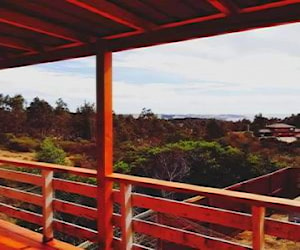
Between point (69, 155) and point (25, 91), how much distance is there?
3.06 metres

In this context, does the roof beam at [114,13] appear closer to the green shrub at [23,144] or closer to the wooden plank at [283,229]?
the wooden plank at [283,229]

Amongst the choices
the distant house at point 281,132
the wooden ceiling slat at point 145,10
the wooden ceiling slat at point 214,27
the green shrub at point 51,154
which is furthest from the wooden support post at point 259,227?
the green shrub at point 51,154

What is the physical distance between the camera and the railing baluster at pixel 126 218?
2771mm

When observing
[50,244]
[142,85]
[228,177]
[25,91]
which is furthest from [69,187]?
[142,85]

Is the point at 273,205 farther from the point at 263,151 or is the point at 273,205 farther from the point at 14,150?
the point at 14,150

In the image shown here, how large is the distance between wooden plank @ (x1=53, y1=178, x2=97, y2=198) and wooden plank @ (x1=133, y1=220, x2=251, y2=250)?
52 centimetres

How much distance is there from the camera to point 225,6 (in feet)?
6.72

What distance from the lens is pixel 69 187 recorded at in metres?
3.31

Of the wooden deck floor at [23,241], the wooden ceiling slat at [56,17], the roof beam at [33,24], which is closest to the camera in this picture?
the wooden ceiling slat at [56,17]

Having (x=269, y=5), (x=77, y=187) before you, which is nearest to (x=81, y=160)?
(x=77, y=187)

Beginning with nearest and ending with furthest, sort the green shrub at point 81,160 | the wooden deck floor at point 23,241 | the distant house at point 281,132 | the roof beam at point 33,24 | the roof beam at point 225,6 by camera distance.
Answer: the roof beam at point 225,6 → the roof beam at point 33,24 → the wooden deck floor at point 23,241 → the distant house at point 281,132 → the green shrub at point 81,160

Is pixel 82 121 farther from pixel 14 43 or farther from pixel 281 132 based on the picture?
pixel 14 43

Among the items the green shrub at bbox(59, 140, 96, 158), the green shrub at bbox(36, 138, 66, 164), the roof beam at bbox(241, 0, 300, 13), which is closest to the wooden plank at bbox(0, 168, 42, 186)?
the roof beam at bbox(241, 0, 300, 13)

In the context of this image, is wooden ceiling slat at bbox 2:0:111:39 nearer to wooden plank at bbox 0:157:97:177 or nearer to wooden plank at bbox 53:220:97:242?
wooden plank at bbox 0:157:97:177
